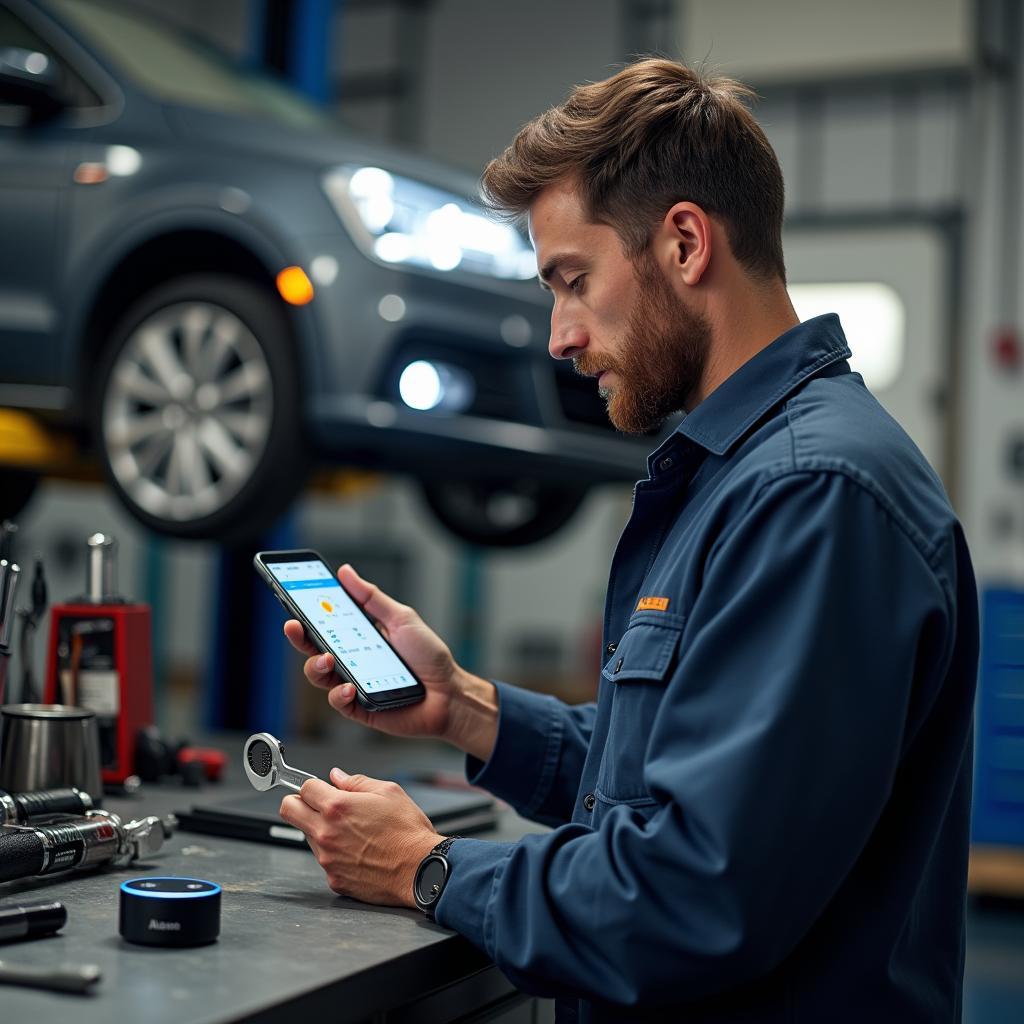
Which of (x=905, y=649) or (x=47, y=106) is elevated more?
(x=47, y=106)

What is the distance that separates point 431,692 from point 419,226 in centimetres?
182

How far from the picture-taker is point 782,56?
6316 millimetres

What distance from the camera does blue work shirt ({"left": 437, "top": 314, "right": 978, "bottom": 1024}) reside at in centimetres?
104

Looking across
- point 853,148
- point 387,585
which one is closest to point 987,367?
point 853,148

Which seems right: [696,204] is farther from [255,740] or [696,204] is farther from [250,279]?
[250,279]

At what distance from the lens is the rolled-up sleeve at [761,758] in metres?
1.03

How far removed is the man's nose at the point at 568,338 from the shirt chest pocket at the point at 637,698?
0.30 metres

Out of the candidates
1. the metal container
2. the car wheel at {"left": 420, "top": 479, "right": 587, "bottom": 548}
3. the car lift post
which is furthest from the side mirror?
the metal container

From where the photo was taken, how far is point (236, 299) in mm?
3201

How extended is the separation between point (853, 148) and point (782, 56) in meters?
0.69

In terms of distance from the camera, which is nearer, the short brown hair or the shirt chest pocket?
the shirt chest pocket

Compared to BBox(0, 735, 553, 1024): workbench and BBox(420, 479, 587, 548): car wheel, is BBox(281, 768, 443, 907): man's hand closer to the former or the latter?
BBox(0, 735, 553, 1024): workbench

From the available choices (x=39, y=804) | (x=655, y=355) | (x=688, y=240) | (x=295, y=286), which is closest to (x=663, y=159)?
(x=688, y=240)

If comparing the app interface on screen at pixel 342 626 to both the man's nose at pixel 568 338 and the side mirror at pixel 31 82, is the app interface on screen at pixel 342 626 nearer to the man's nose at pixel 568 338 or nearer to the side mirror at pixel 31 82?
the man's nose at pixel 568 338
